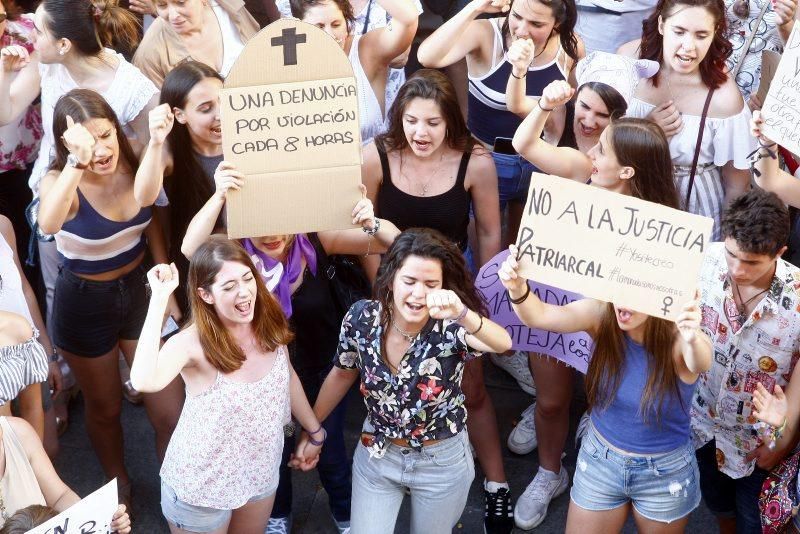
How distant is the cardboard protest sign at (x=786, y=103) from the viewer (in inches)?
140

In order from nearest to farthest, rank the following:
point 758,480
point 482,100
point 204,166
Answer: point 758,480 < point 204,166 < point 482,100

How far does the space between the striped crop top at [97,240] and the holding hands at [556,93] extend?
1.60 meters

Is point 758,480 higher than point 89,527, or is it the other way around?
point 89,527

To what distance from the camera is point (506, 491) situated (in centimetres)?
428

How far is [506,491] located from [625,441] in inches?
38.9

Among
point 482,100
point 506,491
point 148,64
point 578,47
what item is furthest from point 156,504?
point 578,47

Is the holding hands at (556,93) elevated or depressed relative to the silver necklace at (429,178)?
elevated

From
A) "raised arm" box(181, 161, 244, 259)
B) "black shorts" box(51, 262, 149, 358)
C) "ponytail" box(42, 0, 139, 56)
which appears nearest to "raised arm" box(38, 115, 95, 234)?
"black shorts" box(51, 262, 149, 358)

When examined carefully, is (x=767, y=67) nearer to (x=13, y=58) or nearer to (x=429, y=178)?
(x=429, y=178)

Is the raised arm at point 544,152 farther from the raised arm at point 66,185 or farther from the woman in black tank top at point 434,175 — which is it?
the raised arm at point 66,185

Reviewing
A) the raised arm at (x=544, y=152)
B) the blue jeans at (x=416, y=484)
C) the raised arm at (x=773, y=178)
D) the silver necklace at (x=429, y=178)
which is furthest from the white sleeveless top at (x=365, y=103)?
the raised arm at (x=773, y=178)

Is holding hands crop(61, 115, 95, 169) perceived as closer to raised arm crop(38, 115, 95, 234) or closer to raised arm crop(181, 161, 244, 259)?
raised arm crop(38, 115, 95, 234)

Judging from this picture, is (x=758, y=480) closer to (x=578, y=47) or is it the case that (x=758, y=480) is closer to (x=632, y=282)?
(x=632, y=282)

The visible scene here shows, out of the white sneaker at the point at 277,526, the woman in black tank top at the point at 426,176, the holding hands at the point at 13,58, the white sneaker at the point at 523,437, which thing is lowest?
the white sneaker at the point at 277,526
